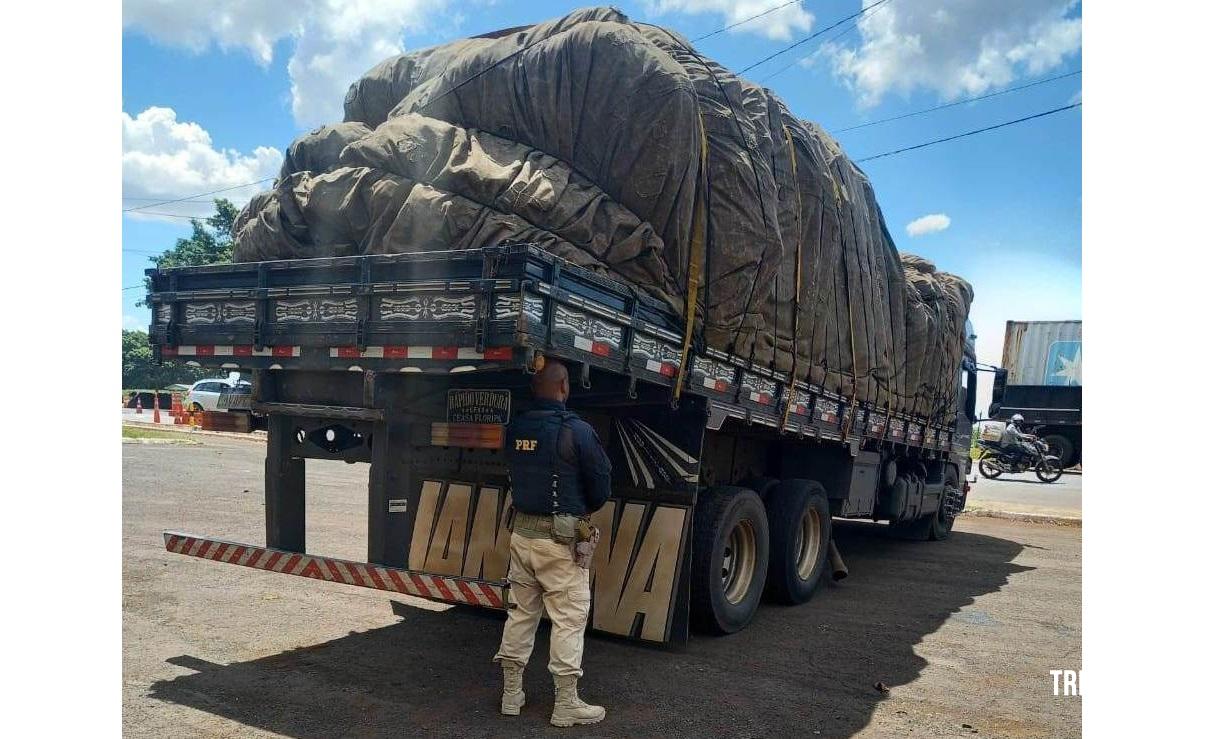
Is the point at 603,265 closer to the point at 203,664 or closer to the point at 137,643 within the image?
the point at 203,664

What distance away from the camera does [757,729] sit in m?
4.00

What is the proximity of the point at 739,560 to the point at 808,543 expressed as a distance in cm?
144

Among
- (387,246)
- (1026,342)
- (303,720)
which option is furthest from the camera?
(1026,342)

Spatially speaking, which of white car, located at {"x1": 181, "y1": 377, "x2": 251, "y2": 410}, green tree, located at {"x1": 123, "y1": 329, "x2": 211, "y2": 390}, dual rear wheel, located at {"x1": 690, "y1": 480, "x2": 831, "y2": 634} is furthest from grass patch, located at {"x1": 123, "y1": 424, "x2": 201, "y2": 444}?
dual rear wheel, located at {"x1": 690, "y1": 480, "x2": 831, "y2": 634}

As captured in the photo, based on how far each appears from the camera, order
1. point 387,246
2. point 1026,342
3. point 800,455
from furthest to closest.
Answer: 1. point 1026,342
2. point 800,455
3. point 387,246

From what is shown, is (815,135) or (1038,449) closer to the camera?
(815,135)

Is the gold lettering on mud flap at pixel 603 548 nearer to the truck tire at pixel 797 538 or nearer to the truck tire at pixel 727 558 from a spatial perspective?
the truck tire at pixel 727 558

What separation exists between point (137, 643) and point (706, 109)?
4557 mm

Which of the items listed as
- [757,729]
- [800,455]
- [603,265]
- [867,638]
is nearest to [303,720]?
[757,729]

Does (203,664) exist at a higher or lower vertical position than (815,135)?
lower

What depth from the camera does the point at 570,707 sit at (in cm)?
395

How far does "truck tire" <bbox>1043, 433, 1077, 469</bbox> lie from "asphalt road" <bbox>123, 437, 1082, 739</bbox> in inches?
293

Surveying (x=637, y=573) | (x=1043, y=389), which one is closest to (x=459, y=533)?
(x=637, y=573)

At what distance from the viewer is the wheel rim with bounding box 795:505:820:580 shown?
7.10 metres
